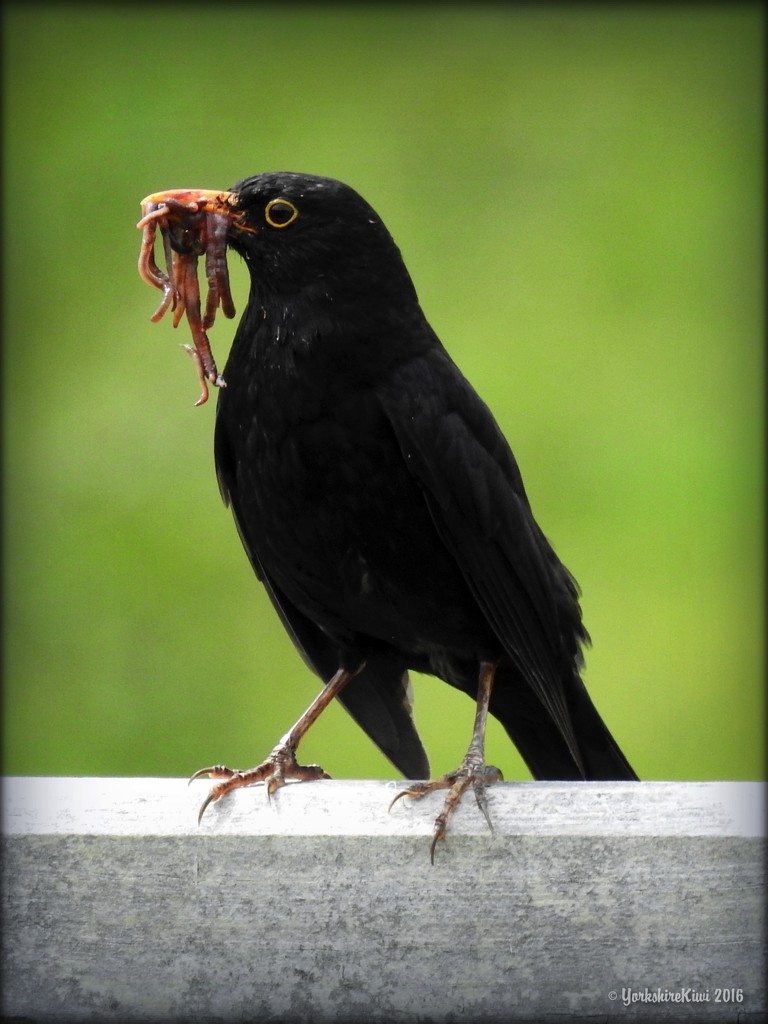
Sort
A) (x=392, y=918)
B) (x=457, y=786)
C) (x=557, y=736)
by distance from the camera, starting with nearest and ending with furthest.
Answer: (x=392, y=918), (x=457, y=786), (x=557, y=736)

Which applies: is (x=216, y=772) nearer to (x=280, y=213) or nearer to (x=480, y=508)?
(x=480, y=508)

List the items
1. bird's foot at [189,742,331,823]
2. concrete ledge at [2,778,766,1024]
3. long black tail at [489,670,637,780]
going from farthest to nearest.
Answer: long black tail at [489,670,637,780]
bird's foot at [189,742,331,823]
concrete ledge at [2,778,766,1024]

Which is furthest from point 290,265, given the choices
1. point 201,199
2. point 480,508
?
point 480,508

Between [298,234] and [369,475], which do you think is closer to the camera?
[369,475]

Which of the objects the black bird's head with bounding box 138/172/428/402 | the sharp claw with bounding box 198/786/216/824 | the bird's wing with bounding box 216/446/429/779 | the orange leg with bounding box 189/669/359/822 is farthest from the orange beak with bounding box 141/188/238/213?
the sharp claw with bounding box 198/786/216/824

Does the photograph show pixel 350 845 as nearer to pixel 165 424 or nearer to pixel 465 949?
pixel 465 949

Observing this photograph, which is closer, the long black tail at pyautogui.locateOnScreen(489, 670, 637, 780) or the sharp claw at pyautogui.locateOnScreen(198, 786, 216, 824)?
the sharp claw at pyautogui.locateOnScreen(198, 786, 216, 824)

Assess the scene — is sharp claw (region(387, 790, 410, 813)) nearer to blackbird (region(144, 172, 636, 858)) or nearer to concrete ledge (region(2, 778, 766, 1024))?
concrete ledge (region(2, 778, 766, 1024))

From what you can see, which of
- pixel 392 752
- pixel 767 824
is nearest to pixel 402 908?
pixel 767 824
